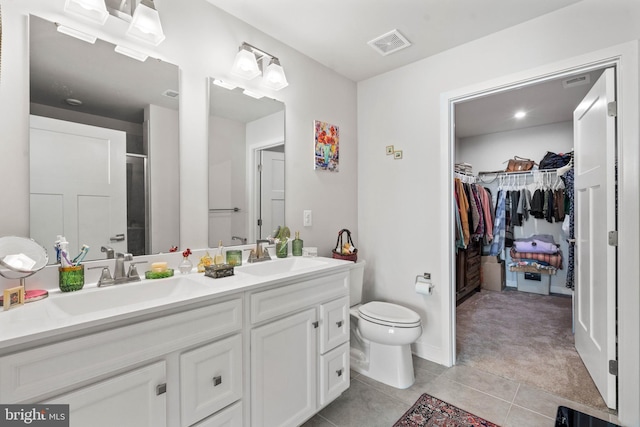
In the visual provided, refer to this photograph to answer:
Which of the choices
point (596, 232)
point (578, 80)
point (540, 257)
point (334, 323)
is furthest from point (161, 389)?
point (540, 257)

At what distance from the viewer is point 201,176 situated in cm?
176

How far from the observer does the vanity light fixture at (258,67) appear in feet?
6.11

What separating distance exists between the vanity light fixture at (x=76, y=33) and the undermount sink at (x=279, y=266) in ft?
4.30

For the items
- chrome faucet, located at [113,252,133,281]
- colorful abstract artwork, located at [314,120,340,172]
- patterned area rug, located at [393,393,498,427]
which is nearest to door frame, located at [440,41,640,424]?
patterned area rug, located at [393,393,498,427]

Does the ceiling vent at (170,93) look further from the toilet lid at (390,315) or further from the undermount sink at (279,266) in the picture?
the toilet lid at (390,315)

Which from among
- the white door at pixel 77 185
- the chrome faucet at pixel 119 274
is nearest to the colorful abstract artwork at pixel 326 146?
the white door at pixel 77 185

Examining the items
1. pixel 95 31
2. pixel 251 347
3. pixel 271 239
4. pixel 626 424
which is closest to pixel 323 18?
pixel 95 31

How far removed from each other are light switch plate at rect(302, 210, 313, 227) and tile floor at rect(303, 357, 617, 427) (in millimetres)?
1180

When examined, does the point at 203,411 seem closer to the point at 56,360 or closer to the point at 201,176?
the point at 56,360

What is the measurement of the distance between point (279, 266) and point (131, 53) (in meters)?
1.41

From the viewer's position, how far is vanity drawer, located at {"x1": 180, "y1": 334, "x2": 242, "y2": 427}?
3.68 ft

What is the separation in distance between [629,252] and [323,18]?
7.36ft

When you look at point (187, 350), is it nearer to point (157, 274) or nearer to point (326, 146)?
point (157, 274)

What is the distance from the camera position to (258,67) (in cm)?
200
